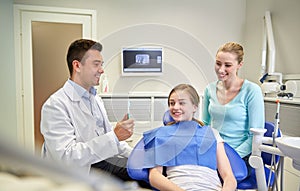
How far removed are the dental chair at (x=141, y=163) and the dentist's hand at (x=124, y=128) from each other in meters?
0.13

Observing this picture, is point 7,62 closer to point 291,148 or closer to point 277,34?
point 291,148

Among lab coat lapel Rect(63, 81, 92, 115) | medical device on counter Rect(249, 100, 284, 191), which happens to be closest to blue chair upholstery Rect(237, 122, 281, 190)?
medical device on counter Rect(249, 100, 284, 191)

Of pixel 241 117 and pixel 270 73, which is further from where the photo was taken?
pixel 270 73

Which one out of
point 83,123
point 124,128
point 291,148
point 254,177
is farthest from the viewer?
point 254,177

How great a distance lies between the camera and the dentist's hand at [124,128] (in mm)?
1091

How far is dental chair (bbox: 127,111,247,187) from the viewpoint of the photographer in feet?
3.78

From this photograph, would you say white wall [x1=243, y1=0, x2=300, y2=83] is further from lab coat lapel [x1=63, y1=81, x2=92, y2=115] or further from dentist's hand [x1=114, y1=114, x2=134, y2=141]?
lab coat lapel [x1=63, y1=81, x2=92, y2=115]

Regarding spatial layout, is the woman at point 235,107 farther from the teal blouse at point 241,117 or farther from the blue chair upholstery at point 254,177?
the blue chair upholstery at point 254,177

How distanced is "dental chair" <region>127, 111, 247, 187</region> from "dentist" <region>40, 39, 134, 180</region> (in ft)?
0.32

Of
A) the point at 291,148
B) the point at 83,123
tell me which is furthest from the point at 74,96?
the point at 291,148

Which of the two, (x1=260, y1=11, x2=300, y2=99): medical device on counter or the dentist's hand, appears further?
(x1=260, y1=11, x2=300, y2=99): medical device on counter

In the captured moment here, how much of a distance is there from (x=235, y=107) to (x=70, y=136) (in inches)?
35.9

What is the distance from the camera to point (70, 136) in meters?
1.12

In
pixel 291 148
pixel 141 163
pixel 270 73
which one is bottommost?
pixel 141 163
